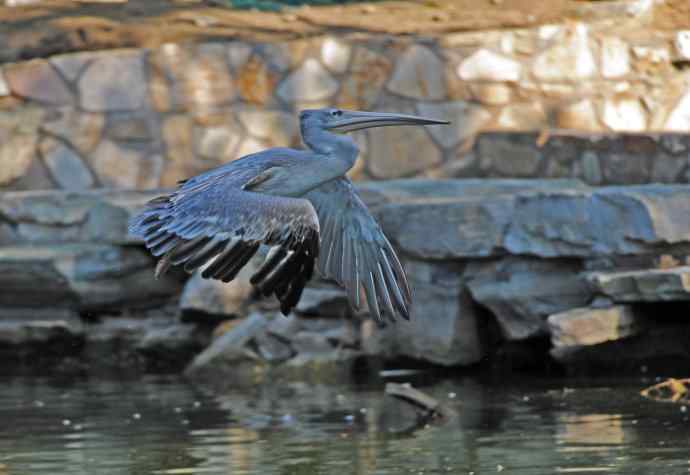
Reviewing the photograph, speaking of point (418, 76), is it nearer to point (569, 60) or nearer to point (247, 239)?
point (569, 60)

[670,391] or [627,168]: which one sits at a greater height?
[627,168]

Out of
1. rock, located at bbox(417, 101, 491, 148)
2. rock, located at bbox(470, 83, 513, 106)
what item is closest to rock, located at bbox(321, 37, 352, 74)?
rock, located at bbox(417, 101, 491, 148)

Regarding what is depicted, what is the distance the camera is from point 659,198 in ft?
29.9

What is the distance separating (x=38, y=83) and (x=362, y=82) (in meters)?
2.41

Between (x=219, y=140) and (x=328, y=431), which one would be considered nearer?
(x=328, y=431)

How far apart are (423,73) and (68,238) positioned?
2.94 meters

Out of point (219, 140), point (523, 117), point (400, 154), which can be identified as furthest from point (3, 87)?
point (523, 117)

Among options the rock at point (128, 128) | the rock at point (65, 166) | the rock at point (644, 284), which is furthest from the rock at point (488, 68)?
the rock at point (644, 284)

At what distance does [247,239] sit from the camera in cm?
569

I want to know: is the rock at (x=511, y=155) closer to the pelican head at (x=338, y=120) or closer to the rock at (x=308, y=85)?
the rock at (x=308, y=85)

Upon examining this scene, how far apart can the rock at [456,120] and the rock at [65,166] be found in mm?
2545

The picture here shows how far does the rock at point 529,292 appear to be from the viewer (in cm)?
926

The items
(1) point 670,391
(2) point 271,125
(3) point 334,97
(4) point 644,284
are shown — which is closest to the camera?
(1) point 670,391

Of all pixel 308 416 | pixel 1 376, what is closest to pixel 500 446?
pixel 308 416
